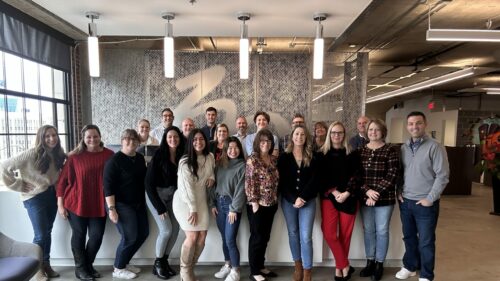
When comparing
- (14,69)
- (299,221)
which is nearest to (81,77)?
(14,69)

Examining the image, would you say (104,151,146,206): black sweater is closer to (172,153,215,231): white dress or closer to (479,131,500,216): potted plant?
(172,153,215,231): white dress

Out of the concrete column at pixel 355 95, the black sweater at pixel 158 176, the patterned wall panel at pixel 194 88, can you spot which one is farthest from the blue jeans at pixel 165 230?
the concrete column at pixel 355 95

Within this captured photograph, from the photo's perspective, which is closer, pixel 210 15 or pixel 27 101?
pixel 210 15

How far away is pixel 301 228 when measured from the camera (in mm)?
2588

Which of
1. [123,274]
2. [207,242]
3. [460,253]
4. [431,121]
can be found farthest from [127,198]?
[431,121]

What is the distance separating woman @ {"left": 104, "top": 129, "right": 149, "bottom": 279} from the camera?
2504 millimetres

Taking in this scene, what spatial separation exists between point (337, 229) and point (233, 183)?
1.04 m

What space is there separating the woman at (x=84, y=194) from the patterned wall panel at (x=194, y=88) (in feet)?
8.70

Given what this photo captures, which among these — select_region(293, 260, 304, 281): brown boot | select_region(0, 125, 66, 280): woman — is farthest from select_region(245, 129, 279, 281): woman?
select_region(0, 125, 66, 280): woman

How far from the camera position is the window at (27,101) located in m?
3.57

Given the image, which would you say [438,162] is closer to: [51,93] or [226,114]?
[226,114]

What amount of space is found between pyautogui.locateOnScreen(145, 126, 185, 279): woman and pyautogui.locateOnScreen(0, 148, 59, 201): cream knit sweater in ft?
2.98

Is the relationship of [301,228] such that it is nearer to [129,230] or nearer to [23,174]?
[129,230]

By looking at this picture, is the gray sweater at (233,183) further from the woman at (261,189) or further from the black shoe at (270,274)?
the black shoe at (270,274)
